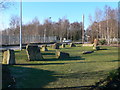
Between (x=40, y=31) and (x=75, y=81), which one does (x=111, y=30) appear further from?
(x=75, y=81)

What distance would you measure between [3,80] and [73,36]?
9117 centimetres

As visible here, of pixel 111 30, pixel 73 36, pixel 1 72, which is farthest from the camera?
pixel 73 36

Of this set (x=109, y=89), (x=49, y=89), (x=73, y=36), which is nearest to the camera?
(x=109, y=89)

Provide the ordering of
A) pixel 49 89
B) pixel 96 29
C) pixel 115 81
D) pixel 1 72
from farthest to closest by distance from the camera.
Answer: pixel 96 29
pixel 1 72
pixel 49 89
pixel 115 81

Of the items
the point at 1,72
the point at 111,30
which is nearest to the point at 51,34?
the point at 111,30

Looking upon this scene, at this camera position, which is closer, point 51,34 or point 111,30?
point 111,30

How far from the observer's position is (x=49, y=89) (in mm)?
6250

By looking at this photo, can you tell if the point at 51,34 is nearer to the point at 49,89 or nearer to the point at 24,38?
the point at 24,38

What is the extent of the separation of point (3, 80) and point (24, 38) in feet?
165

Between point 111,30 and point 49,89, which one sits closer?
point 49,89

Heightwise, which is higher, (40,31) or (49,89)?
(40,31)

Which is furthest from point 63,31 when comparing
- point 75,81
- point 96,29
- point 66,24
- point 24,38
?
point 75,81

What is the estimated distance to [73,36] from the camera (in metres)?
97.2

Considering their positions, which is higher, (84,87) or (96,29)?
(96,29)
